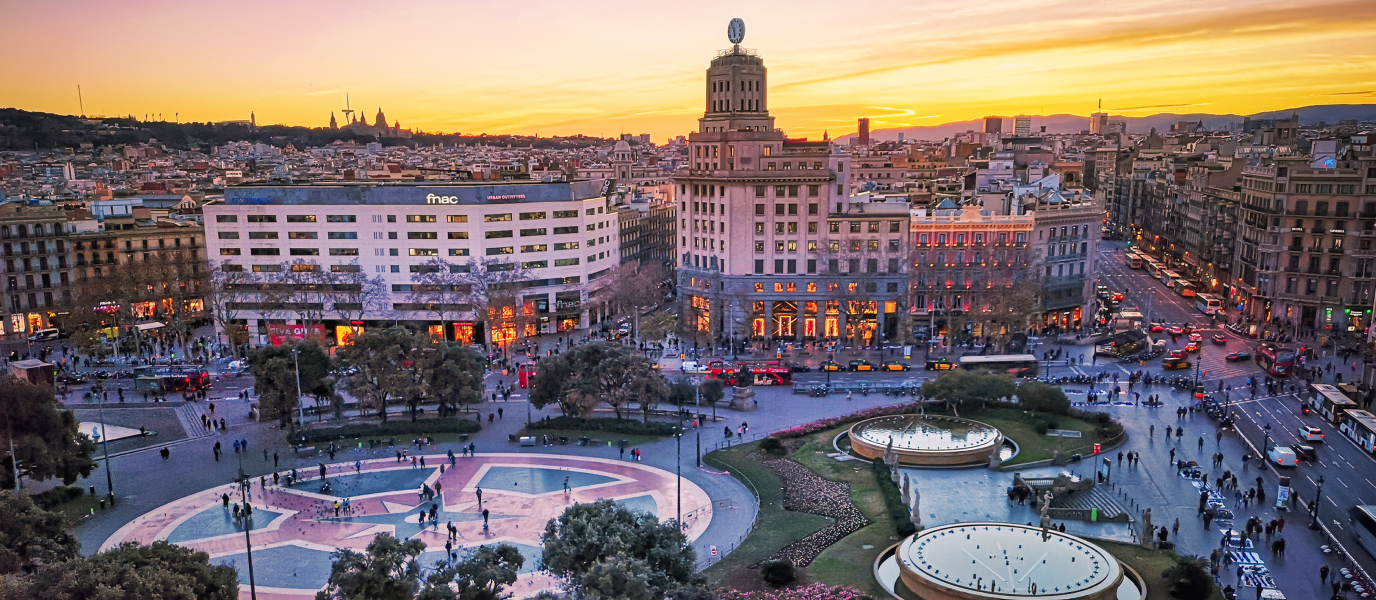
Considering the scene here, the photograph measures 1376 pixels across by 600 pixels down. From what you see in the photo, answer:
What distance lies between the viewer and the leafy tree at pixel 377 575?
2931 cm

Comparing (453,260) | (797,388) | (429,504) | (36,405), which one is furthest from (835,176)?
(36,405)

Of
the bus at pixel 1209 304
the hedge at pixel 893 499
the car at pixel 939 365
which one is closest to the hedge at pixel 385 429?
the hedge at pixel 893 499

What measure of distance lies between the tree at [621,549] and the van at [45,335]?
83.4 meters

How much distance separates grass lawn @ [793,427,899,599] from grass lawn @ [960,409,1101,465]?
32.4ft

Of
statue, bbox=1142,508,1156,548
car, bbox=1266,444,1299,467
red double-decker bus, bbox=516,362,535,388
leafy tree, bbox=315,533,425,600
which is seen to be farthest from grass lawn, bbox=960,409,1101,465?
leafy tree, bbox=315,533,425,600

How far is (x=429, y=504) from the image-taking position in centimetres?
4788

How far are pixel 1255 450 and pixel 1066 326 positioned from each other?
3827cm

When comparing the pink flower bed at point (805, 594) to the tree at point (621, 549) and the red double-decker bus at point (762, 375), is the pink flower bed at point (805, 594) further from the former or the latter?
the red double-decker bus at point (762, 375)

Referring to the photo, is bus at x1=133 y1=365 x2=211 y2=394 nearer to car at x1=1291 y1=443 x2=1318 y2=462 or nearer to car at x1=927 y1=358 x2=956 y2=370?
car at x1=927 y1=358 x2=956 y2=370

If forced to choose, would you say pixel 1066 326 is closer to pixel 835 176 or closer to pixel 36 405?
pixel 835 176

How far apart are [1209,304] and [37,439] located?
104 meters

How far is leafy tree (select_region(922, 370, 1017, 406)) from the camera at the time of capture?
6175cm

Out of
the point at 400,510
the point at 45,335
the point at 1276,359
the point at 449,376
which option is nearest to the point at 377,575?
the point at 400,510

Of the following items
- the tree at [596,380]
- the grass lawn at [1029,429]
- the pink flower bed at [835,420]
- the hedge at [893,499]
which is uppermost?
the tree at [596,380]
